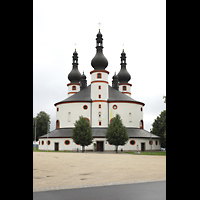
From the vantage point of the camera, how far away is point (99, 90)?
214ft

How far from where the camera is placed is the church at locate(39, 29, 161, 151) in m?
61.6

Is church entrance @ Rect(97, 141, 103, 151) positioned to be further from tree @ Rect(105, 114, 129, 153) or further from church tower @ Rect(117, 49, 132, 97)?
church tower @ Rect(117, 49, 132, 97)

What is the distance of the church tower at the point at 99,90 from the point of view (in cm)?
6481

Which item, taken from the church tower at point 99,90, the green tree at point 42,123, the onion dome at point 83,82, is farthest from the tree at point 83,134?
the green tree at point 42,123

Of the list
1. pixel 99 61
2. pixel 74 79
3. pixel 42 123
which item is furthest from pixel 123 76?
pixel 42 123

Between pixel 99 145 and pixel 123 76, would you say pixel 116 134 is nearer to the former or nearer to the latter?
pixel 99 145

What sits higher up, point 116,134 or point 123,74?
point 123,74

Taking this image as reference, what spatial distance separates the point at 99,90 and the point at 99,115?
6052 mm

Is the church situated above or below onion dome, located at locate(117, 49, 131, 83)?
below

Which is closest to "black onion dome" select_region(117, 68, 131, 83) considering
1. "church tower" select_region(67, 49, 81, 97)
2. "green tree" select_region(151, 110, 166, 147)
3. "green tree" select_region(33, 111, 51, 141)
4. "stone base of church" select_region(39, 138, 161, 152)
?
"church tower" select_region(67, 49, 81, 97)
